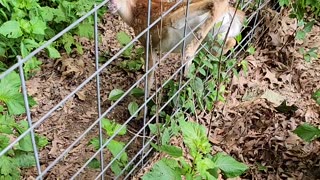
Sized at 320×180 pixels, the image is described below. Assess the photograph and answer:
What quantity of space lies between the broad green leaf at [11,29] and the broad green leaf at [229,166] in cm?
182

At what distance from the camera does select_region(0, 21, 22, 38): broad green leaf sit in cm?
346

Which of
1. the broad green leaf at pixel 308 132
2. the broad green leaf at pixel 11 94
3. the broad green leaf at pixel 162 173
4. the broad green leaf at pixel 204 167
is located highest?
the broad green leaf at pixel 11 94

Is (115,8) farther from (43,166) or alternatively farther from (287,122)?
(287,122)

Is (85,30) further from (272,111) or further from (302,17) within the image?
(302,17)

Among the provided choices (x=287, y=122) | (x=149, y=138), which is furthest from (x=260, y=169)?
(x=149, y=138)

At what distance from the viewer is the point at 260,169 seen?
3.07 metres

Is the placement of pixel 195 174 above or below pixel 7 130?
below

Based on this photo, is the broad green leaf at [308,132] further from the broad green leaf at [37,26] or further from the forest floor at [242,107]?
the broad green leaf at [37,26]

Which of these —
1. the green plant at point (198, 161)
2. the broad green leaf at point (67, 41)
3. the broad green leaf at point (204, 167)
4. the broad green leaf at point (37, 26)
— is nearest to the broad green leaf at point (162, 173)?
the green plant at point (198, 161)

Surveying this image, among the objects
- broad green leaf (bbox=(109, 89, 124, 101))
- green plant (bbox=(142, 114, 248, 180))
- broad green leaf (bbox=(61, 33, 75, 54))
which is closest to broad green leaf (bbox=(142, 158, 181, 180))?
green plant (bbox=(142, 114, 248, 180))

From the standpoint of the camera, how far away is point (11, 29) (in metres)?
3.50

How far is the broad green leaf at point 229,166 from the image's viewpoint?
2.38 m

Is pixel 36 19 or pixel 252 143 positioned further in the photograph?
pixel 36 19

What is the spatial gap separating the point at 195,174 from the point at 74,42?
80.9 inches
